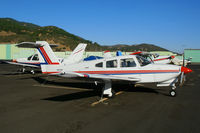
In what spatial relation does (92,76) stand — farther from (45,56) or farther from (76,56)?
(76,56)

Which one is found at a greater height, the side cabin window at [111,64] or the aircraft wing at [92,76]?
the side cabin window at [111,64]

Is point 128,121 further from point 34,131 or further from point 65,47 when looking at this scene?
point 65,47

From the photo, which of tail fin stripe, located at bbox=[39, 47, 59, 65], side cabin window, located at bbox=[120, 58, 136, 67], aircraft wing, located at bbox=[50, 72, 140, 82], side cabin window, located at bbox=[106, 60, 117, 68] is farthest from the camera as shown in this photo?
tail fin stripe, located at bbox=[39, 47, 59, 65]

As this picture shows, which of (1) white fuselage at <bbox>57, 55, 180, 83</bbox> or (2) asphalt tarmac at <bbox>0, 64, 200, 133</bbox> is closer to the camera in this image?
(2) asphalt tarmac at <bbox>0, 64, 200, 133</bbox>

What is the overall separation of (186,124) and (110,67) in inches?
185

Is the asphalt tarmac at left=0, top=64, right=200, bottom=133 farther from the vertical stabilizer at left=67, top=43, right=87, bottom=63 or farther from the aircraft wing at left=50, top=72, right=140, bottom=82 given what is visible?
the vertical stabilizer at left=67, top=43, right=87, bottom=63

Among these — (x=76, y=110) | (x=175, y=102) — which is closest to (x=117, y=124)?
(x=76, y=110)

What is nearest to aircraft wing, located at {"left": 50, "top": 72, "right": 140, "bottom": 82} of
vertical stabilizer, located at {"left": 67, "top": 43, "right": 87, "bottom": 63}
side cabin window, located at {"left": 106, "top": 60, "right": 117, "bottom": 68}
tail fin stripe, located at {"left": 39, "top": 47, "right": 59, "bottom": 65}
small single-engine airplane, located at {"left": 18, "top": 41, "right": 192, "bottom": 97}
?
small single-engine airplane, located at {"left": 18, "top": 41, "right": 192, "bottom": 97}

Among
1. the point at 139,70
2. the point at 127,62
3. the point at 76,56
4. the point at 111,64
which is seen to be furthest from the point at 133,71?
the point at 76,56

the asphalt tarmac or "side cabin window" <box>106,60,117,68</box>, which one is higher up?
"side cabin window" <box>106,60,117,68</box>

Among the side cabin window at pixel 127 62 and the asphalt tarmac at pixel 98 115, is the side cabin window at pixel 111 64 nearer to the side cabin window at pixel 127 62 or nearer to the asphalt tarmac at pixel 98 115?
the side cabin window at pixel 127 62

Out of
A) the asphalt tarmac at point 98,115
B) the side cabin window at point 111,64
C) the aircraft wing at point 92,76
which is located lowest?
the asphalt tarmac at point 98,115

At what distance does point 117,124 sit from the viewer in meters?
5.06

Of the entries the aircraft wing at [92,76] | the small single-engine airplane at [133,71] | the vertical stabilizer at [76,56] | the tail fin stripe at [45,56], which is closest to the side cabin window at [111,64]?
the small single-engine airplane at [133,71]
